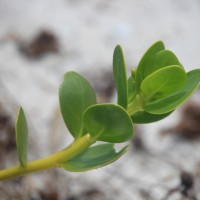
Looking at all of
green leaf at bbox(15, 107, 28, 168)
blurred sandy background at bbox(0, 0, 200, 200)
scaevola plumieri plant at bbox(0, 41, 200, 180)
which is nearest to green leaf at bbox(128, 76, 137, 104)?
scaevola plumieri plant at bbox(0, 41, 200, 180)

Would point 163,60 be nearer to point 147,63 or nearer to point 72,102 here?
point 147,63

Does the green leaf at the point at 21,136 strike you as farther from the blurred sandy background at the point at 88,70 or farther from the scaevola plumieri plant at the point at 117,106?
the blurred sandy background at the point at 88,70

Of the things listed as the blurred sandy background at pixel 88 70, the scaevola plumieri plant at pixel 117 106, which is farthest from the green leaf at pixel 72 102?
the blurred sandy background at pixel 88 70

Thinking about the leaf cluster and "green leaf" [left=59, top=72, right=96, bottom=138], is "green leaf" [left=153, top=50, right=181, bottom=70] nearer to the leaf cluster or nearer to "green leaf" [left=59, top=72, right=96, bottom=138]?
the leaf cluster

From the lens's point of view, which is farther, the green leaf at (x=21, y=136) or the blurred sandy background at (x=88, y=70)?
the blurred sandy background at (x=88, y=70)

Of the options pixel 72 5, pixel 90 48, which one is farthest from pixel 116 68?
pixel 72 5

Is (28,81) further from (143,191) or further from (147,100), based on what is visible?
(147,100)

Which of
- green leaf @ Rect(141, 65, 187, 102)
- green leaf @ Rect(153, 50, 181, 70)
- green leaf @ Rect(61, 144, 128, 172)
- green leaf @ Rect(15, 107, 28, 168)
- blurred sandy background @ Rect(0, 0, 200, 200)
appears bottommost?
blurred sandy background @ Rect(0, 0, 200, 200)

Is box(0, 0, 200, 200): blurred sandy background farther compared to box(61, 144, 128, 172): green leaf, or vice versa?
box(0, 0, 200, 200): blurred sandy background

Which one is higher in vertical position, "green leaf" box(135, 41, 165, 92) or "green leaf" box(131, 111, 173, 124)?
"green leaf" box(135, 41, 165, 92)
